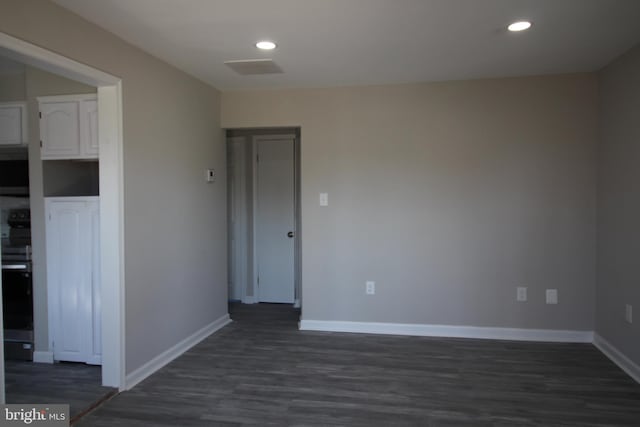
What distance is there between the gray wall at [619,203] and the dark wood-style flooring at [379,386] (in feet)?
1.19

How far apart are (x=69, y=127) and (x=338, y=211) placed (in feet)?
7.89

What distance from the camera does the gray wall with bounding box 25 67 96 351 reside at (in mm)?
3357

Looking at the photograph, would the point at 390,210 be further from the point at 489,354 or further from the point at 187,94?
the point at 187,94

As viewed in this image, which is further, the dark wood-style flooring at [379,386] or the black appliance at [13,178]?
the black appliance at [13,178]

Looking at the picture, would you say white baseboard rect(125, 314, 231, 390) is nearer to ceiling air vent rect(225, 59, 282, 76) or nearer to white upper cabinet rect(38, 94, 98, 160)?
white upper cabinet rect(38, 94, 98, 160)

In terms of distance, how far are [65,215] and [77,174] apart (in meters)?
0.54

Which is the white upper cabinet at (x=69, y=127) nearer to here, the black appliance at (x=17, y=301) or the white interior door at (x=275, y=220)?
the black appliance at (x=17, y=301)

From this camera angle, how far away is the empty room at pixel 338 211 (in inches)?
105

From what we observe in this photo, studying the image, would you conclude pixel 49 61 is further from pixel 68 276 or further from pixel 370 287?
pixel 370 287

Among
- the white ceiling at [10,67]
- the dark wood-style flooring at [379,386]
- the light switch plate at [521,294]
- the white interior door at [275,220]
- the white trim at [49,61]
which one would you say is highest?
the white ceiling at [10,67]

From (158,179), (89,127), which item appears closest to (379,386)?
(158,179)

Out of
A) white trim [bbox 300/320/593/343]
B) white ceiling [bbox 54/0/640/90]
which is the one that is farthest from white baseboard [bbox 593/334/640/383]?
white ceiling [bbox 54/0/640/90]

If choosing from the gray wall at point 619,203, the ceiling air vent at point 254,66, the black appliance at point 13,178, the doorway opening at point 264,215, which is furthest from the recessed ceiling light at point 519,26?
the black appliance at point 13,178

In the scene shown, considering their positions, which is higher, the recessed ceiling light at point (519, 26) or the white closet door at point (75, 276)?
the recessed ceiling light at point (519, 26)
